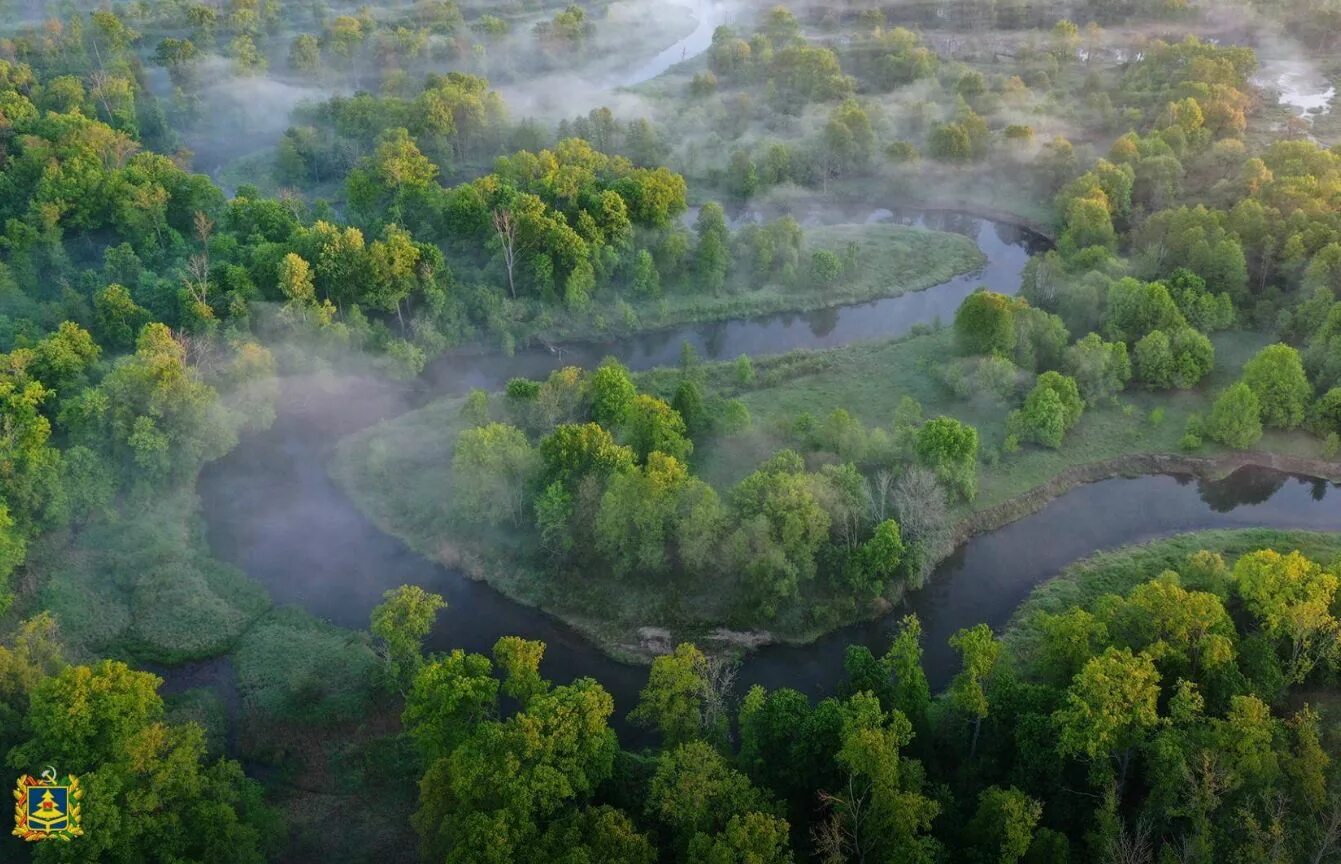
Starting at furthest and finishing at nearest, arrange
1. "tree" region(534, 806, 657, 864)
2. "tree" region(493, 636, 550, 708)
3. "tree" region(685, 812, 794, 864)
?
"tree" region(493, 636, 550, 708), "tree" region(534, 806, 657, 864), "tree" region(685, 812, 794, 864)

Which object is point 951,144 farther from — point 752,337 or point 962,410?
point 962,410

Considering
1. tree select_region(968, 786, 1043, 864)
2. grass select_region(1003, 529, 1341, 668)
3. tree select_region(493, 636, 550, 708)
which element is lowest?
grass select_region(1003, 529, 1341, 668)

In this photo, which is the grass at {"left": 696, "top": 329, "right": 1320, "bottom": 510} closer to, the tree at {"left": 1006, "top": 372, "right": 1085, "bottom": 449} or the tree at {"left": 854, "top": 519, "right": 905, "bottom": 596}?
the tree at {"left": 1006, "top": 372, "right": 1085, "bottom": 449}

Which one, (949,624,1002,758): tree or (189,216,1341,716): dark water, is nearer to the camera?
(949,624,1002,758): tree

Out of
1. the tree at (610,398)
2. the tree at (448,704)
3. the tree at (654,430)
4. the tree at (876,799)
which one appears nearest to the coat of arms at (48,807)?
the tree at (448,704)

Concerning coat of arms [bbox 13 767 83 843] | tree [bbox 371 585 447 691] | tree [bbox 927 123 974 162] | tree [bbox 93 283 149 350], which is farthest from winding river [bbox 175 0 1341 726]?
tree [bbox 927 123 974 162]

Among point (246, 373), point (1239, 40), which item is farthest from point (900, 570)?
point (1239, 40)
